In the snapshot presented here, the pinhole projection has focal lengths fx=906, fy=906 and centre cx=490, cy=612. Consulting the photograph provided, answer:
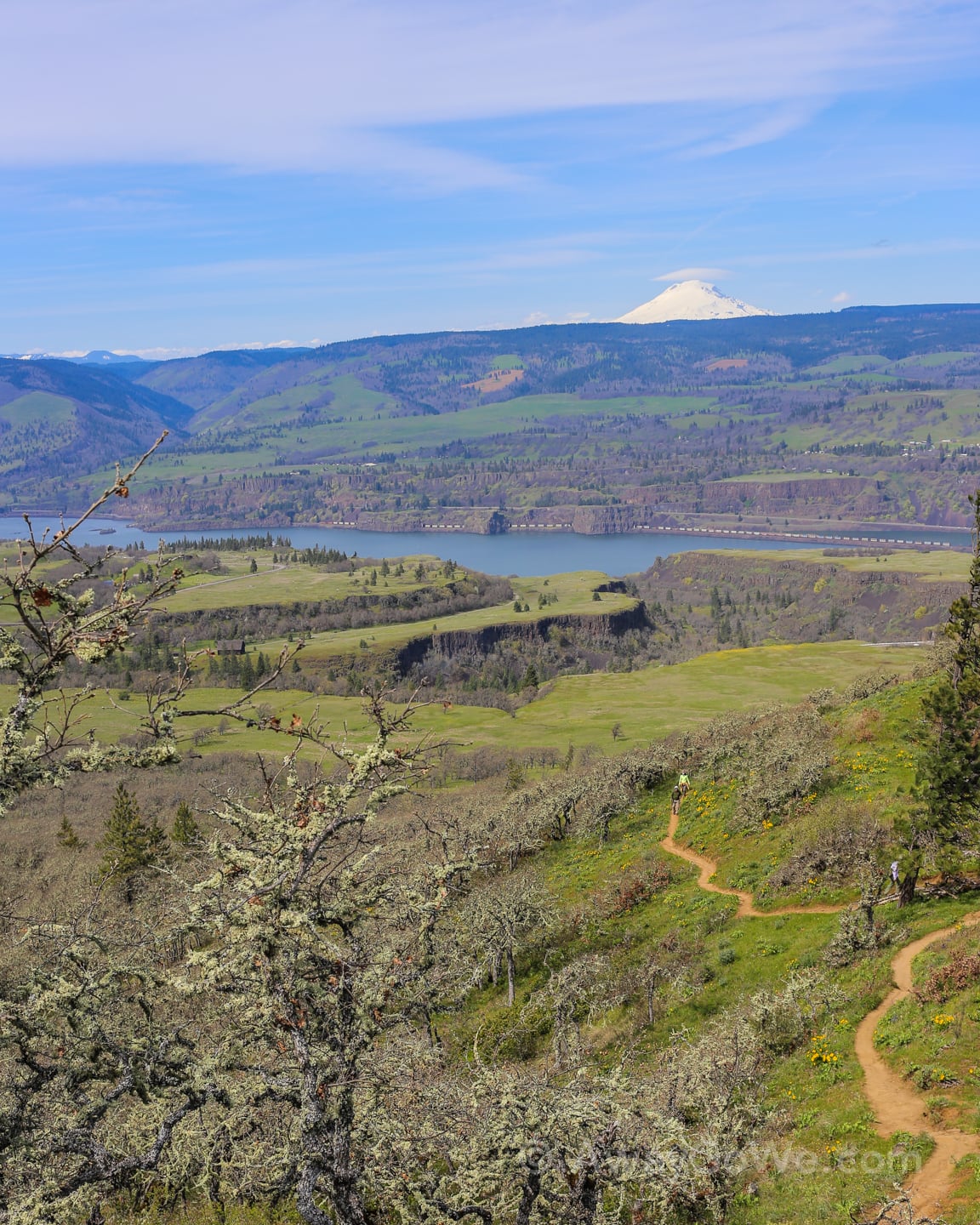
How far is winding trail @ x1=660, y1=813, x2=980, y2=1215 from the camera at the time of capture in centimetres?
1678

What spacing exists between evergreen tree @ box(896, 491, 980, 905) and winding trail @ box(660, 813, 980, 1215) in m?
2.53

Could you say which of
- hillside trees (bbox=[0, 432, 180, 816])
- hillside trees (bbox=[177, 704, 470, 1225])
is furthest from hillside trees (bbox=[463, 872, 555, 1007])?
hillside trees (bbox=[0, 432, 180, 816])

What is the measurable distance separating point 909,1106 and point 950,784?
13.0m

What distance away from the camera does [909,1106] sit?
19719 millimetres

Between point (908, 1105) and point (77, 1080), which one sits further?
point (908, 1105)

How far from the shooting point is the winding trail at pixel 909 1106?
1678cm

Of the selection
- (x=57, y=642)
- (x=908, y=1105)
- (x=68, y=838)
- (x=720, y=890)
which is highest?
A: (x=57, y=642)

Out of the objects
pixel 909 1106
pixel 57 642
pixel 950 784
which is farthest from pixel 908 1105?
pixel 57 642

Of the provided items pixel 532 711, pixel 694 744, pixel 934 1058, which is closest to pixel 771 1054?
pixel 934 1058

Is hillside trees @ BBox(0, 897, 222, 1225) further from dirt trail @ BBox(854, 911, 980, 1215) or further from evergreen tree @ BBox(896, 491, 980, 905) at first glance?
evergreen tree @ BBox(896, 491, 980, 905)

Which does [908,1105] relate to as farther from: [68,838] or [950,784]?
[68,838]

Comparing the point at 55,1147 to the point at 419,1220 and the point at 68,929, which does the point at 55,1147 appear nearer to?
the point at 68,929

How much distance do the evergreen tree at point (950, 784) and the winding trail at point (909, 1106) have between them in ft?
8.29

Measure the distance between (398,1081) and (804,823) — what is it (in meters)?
28.8
